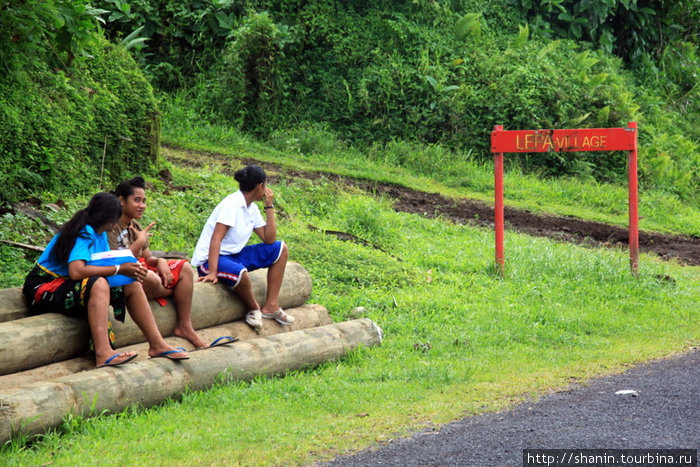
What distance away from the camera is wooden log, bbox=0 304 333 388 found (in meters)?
5.50

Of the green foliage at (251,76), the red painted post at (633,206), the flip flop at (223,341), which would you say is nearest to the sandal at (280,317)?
the flip flop at (223,341)

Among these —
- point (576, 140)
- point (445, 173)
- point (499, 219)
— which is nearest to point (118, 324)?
point (499, 219)

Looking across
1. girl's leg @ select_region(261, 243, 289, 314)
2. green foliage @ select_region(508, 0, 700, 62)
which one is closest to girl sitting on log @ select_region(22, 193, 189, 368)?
girl's leg @ select_region(261, 243, 289, 314)

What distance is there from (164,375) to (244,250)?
173 cm

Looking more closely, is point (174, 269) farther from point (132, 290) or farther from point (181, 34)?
point (181, 34)

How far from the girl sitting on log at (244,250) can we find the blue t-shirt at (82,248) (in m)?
1.14

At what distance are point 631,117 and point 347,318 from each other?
40.0ft

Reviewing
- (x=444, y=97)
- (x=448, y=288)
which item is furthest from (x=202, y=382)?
(x=444, y=97)

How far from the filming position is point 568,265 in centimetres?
1026

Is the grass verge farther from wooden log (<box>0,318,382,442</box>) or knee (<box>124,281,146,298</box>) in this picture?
knee (<box>124,281,146,298</box>)

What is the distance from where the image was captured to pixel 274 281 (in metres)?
7.23

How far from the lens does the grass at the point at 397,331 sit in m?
5.09

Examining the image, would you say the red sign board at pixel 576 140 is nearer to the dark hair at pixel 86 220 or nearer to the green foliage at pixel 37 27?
the green foliage at pixel 37 27

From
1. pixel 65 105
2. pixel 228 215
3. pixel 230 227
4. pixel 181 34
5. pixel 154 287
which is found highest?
pixel 181 34
